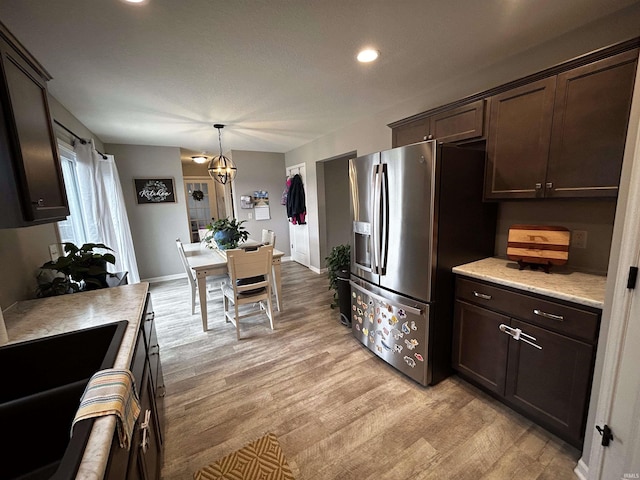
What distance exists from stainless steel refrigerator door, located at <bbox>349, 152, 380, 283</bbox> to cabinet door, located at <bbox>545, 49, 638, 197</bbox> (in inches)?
44.3

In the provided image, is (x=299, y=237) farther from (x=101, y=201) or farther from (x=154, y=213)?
(x=101, y=201)

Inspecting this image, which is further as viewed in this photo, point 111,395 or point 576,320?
point 576,320

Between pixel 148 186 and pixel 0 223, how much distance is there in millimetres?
4005

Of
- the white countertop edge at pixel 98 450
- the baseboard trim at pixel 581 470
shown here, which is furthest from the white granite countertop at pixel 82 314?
the baseboard trim at pixel 581 470

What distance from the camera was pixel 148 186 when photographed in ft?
15.2

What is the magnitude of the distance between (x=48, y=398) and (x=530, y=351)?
230cm

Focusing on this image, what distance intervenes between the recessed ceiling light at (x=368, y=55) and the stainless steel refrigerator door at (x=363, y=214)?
688 millimetres

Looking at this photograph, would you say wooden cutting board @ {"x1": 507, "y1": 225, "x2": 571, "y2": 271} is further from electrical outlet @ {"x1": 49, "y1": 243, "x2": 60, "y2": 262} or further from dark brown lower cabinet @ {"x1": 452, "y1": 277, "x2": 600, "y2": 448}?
electrical outlet @ {"x1": 49, "y1": 243, "x2": 60, "y2": 262}

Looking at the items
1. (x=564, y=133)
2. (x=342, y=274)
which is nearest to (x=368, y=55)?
(x=564, y=133)

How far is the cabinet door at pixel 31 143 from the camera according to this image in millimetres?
1134

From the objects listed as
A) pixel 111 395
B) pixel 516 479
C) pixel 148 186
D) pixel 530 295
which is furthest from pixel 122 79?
pixel 516 479

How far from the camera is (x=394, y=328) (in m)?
2.15

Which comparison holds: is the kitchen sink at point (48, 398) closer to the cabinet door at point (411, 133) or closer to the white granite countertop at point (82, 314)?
the white granite countertop at point (82, 314)

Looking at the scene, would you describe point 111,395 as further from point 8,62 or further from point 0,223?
point 8,62
